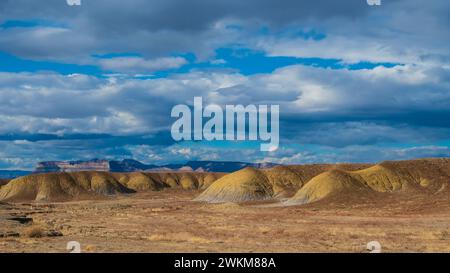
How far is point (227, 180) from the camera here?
140 meters

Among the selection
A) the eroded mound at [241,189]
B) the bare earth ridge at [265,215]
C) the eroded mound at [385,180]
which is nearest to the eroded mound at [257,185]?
the eroded mound at [241,189]

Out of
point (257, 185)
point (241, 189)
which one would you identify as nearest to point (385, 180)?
point (257, 185)

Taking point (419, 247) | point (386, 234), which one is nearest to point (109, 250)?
point (419, 247)

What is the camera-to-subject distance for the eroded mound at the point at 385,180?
108 meters

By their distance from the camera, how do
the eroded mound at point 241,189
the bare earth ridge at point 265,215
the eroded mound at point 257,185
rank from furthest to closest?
the eroded mound at point 257,185, the eroded mound at point 241,189, the bare earth ridge at point 265,215

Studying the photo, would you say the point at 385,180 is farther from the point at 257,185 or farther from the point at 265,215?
the point at 265,215

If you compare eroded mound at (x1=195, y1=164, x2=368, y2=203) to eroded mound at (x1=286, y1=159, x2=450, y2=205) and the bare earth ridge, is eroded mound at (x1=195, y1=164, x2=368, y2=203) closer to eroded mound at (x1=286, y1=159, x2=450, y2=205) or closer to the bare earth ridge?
the bare earth ridge

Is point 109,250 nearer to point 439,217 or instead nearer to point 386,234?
point 386,234

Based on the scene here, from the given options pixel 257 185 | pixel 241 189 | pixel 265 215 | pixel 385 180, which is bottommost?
pixel 265 215

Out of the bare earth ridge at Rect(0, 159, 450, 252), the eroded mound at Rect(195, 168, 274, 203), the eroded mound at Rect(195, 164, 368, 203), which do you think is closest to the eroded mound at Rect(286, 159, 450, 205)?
the bare earth ridge at Rect(0, 159, 450, 252)

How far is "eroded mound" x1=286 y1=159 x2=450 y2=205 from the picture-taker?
354ft

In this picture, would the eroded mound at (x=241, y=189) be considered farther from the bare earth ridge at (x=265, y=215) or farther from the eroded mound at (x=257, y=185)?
the bare earth ridge at (x=265, y=215)

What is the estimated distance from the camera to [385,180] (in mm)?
122688
